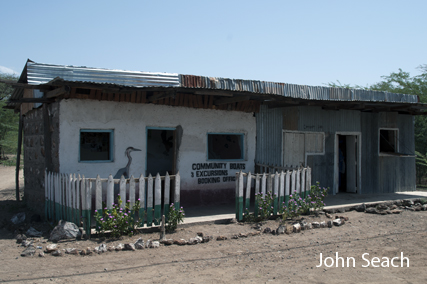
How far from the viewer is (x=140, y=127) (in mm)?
8867

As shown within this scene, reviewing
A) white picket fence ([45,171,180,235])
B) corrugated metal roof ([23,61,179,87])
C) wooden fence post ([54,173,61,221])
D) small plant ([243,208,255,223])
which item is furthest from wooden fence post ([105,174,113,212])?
small plant ([243,208,255,223])

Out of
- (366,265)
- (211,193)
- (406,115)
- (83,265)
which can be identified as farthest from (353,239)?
(406,115)

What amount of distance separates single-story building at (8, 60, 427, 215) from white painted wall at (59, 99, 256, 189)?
2 centimetres

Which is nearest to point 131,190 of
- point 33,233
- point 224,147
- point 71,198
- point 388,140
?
point 71,198

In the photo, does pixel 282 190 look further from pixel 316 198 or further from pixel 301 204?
pixel 316 198

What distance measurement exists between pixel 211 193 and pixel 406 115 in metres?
8.62

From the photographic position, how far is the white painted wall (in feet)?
26.2

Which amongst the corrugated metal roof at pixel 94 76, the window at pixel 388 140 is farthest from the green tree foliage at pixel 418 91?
the corrugated metal roof at pixel 94 76

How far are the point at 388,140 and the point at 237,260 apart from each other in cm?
1050

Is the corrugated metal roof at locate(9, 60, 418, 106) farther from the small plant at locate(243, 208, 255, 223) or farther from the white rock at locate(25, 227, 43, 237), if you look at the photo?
the white rock at locate(25, 227, 43, 237)

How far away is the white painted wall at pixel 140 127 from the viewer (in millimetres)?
7984

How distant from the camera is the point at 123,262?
214 inches

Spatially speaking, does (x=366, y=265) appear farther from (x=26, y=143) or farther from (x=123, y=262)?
(x=26, y=143)

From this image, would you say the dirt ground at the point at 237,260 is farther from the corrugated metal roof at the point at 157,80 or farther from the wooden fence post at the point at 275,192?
the corrugated metal roof at the point at 157,80
